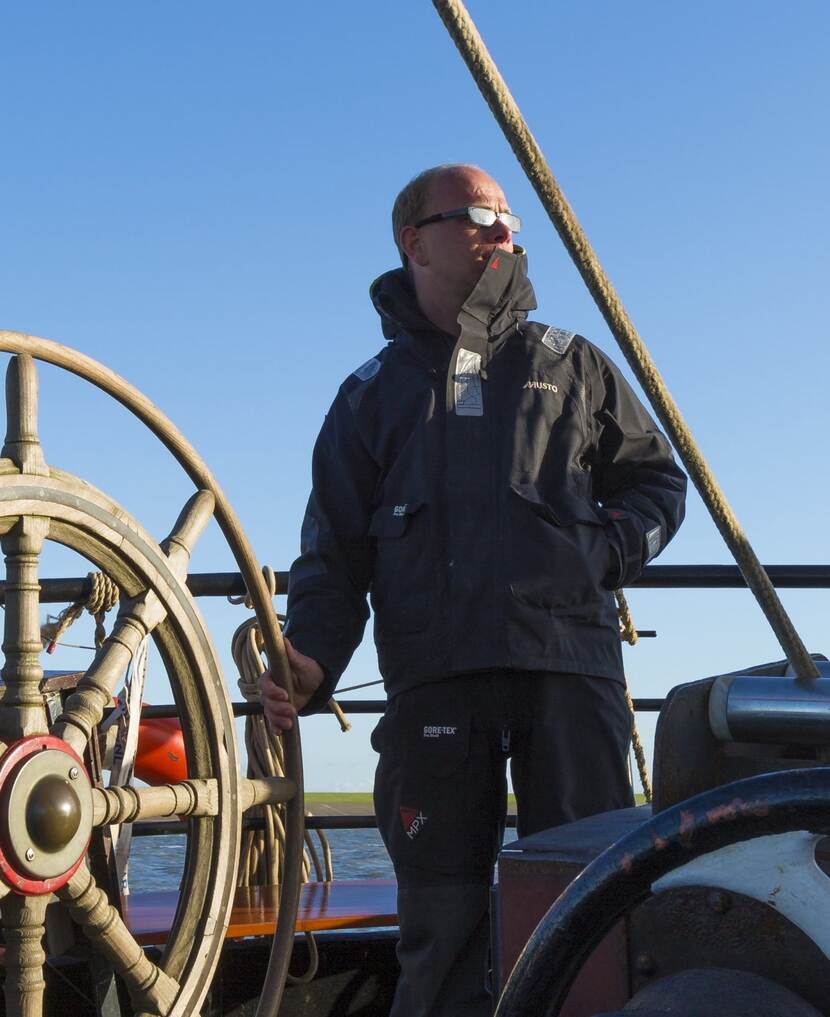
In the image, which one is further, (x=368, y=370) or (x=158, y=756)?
(x=158, y=756)

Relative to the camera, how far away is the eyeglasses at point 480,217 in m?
1.99

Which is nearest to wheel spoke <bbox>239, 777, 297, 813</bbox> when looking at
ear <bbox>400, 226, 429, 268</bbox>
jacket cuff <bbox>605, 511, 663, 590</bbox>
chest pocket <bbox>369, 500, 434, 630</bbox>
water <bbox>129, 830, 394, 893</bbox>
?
chest pocket <bbox>369, 500, 434, 630</bbox>

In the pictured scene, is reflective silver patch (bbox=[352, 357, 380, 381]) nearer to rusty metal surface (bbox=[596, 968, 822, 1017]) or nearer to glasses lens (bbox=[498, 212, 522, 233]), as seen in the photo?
glasses lens (bbox=[498, 212, 522, 233])

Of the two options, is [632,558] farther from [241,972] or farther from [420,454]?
[241,972]

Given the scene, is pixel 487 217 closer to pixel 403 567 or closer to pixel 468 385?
pixel 468 385

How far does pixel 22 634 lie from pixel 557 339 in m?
0.99

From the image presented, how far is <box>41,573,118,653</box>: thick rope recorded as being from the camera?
201 centimetres

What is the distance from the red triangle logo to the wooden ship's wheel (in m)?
0.17

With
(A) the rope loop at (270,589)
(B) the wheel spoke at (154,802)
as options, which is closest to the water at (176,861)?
(A) the rope loop at (270,589)

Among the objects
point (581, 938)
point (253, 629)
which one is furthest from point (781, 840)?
point (253, 629)

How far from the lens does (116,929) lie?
140cm

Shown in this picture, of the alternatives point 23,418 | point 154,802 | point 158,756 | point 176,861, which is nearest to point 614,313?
point 23,418

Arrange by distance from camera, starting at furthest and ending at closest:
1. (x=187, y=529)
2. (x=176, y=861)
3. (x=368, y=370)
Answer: (x=176, y=861) → (x=368, y=370) → (x=187, y=529)

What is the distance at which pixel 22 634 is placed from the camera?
1.34 meters
